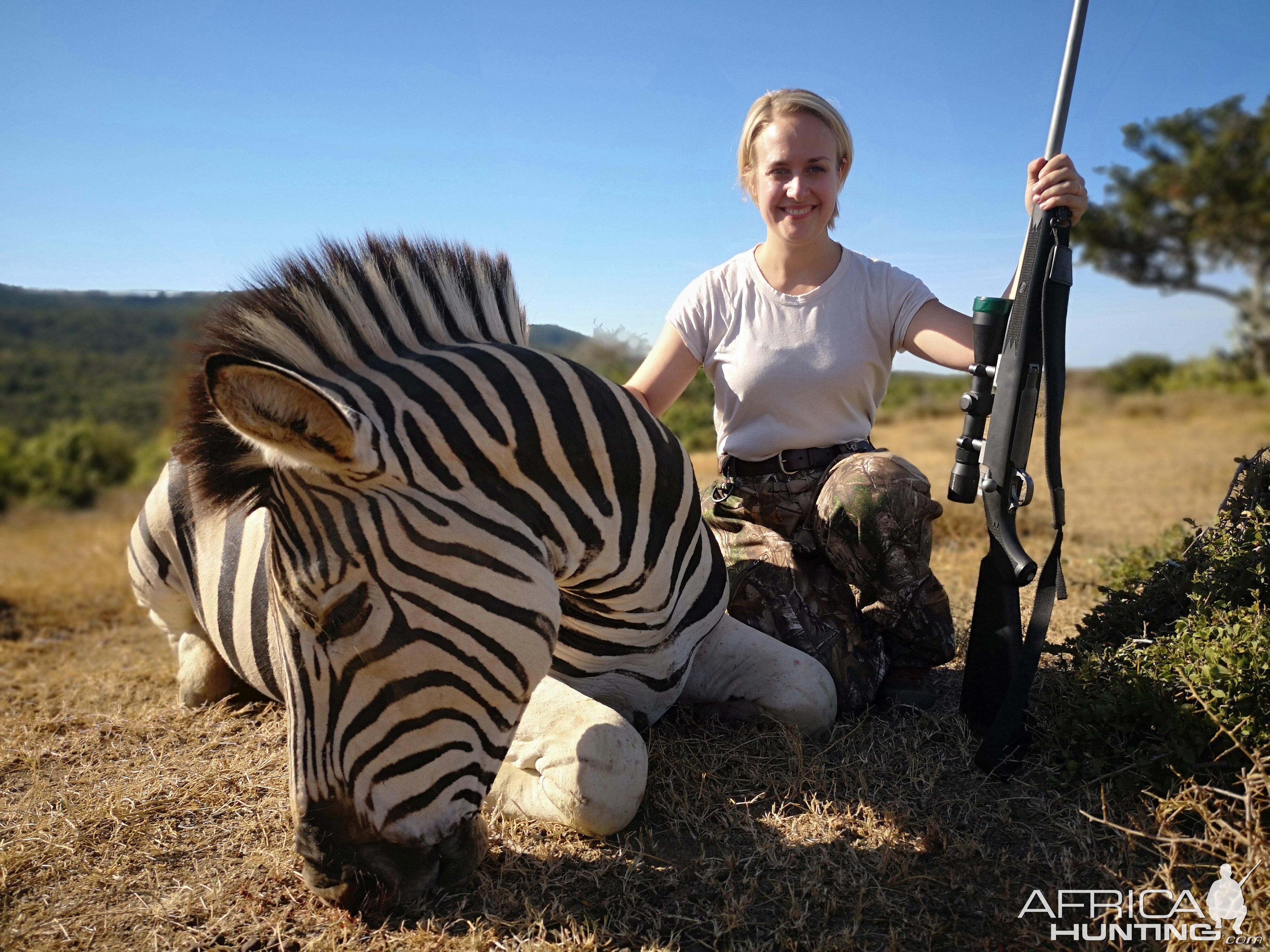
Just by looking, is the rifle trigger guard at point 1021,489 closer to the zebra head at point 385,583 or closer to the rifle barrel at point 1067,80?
the rifle barrel at point 1067,80

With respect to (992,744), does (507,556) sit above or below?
above

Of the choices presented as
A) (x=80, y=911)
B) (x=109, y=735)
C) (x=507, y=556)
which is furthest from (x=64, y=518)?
(x=507, y=556)

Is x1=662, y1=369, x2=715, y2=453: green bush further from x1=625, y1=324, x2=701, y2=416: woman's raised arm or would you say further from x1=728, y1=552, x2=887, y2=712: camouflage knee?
x1=728, y1=552, x2=887, y2=712: camouflage knee

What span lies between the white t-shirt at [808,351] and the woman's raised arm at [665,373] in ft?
0.39

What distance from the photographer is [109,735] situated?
137 inches

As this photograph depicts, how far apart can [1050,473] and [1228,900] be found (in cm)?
117

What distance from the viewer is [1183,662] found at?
2.32m

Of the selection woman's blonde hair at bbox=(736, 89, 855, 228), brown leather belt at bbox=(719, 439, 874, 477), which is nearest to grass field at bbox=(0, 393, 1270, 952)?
brown leather belt at bbox=(719, 439, 874, 477)

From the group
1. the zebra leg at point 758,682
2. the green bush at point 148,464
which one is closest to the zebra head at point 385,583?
the zebra leg at point 758,682

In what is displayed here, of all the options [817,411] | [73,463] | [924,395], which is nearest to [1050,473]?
[817,411]

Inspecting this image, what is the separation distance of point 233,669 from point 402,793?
2.06m

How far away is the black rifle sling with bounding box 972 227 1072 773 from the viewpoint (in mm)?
2436

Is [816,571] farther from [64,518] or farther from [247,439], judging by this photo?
[64,518]

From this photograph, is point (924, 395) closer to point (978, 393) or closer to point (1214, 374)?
point (1214, 374)
